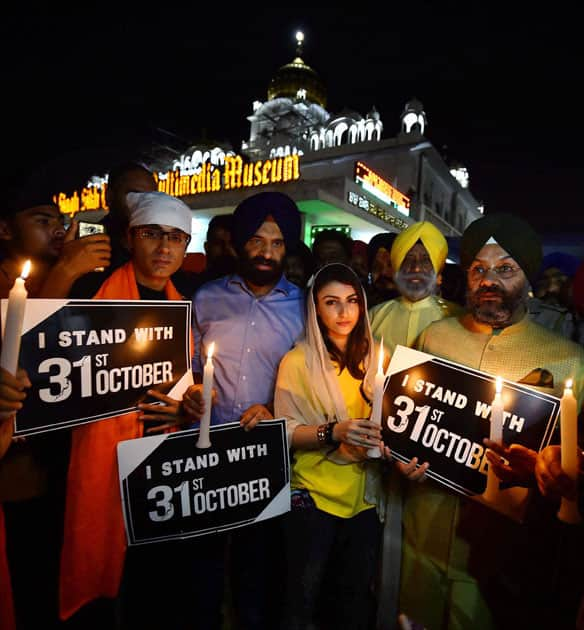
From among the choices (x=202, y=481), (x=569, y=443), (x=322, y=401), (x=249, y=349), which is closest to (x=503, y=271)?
(x=569, y=443)

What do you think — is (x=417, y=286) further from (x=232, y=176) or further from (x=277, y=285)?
(x=232, y=176)

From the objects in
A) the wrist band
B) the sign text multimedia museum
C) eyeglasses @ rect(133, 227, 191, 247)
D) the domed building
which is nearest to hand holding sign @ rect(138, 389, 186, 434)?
the wrist band

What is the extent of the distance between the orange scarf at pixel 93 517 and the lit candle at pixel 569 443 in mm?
2255

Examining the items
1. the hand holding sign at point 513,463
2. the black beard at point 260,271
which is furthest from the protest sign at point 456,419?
the black beard at point 260,271

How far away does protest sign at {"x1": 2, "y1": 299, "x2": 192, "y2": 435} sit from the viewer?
198 centimetres

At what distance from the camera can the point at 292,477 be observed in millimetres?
2666

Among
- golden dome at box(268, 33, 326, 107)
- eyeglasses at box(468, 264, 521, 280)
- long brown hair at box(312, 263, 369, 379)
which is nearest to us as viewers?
eyeglasses at box(468, 264, 521, 280)

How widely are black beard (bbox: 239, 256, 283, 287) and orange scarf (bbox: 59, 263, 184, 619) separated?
1.32 meters

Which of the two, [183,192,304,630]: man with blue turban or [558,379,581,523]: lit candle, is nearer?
[558,379,581,523]: lit candle

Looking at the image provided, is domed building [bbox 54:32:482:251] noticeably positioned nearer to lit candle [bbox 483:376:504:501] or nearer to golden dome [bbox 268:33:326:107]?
golden dome [bbox 268:33:326:107]

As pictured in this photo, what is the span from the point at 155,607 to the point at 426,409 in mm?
2556

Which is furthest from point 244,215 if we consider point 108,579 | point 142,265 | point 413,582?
point 413,582

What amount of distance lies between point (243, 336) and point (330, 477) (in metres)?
1.20

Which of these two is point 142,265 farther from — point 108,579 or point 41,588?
point 41,588
